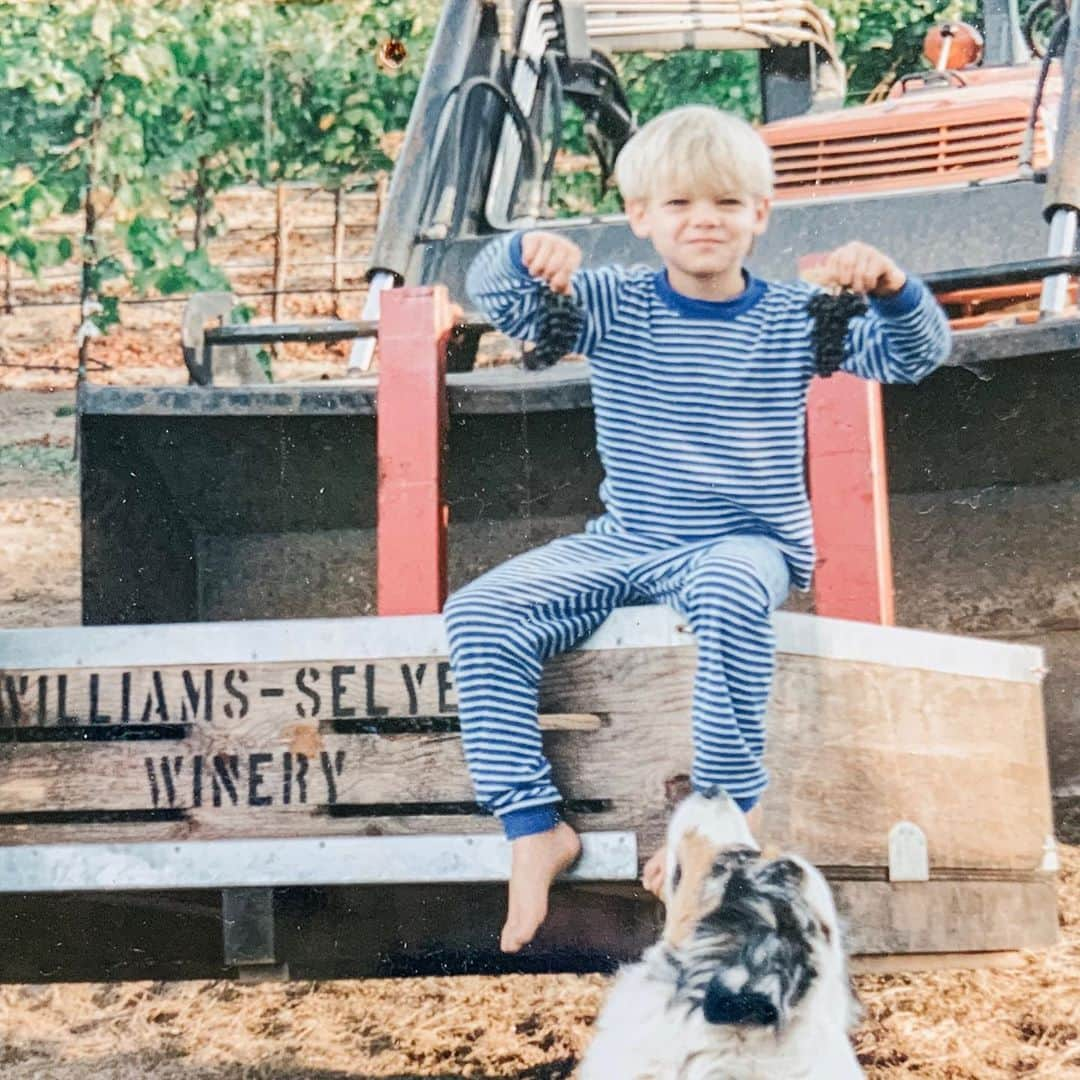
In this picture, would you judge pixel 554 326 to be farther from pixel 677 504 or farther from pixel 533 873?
pixel 533 873

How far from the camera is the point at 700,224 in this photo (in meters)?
1.57

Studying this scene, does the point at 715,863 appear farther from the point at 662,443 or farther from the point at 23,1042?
the point at 23,1042

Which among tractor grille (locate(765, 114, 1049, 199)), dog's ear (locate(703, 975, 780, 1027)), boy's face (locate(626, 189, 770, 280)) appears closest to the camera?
dog's ear (locate(703, 975, 780, 1027))

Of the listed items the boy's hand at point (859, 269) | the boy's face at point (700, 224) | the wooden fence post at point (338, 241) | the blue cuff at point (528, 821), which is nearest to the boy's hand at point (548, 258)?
the boy's face at point (700, 224)

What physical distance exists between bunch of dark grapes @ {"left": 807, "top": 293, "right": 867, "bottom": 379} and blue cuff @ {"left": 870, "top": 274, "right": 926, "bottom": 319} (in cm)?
6

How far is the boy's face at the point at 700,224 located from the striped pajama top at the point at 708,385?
5cm

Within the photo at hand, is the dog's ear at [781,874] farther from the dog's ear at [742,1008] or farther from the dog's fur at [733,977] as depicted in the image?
the dog's ear at [742,1008]

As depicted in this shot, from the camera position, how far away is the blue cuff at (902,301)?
5.02 feet

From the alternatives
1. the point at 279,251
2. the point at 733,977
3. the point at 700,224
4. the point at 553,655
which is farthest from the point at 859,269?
the point at 279,251

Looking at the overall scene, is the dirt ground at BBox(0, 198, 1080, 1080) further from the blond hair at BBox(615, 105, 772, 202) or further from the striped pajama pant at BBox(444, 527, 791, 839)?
the blond hair at BBox(615, 105, 772, 202)

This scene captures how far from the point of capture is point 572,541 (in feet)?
5.36

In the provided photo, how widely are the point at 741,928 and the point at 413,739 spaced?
43 cm

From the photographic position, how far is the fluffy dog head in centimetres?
126

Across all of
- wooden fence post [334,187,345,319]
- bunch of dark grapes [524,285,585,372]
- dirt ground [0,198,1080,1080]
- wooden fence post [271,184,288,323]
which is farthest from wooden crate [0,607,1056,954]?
wooden fence post [334,187,345,319]
